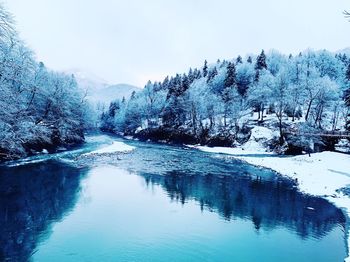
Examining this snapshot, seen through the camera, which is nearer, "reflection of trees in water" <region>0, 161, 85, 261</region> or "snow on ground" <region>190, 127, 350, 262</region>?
"reflection of trees in water" <region>0, 161, 85, 261</region>

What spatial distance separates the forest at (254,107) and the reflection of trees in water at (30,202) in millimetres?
40449

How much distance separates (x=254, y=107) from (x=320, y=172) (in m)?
A: 57.0

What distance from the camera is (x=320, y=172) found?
1519 inches

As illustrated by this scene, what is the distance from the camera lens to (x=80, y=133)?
81375 mm

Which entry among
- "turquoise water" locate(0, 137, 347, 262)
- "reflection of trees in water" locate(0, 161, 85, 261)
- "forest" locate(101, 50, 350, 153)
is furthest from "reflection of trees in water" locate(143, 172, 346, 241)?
"forest" locate(101, 50, 350, 153)

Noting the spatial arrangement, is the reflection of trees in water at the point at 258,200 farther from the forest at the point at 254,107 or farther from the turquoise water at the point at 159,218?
the forest at the point at 254,107

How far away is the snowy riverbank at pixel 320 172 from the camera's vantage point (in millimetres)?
29719

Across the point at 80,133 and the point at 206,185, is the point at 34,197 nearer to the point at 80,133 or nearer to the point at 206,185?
the point at 206,185

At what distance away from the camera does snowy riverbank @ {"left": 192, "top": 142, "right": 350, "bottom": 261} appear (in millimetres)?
29719

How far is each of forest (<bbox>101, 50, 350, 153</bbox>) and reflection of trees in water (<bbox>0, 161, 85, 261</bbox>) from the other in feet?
133

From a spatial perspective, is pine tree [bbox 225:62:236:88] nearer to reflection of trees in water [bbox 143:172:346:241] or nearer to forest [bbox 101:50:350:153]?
forest [bbox 101:50:350:153]

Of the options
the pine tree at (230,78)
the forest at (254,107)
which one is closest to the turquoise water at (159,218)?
the forest at (254,107)

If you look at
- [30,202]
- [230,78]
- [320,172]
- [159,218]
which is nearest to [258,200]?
[159,218]

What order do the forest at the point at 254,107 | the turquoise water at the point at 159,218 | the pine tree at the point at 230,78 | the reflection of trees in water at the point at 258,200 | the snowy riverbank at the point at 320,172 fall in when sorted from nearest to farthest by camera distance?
the turquoise water at the point at 159,218 → the reflection of trees in water at the point at 258,200 → the snowy riverbank at the point at 320,172 → the forest at the point at 254,107 → the pine tree at the point at 230,78
